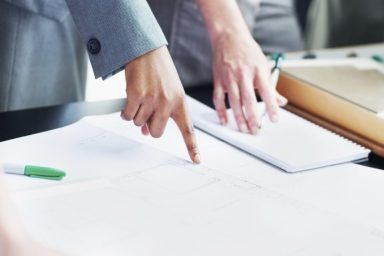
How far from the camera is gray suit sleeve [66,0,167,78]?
836mm

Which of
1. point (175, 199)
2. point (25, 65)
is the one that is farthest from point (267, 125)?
point (25, 65)

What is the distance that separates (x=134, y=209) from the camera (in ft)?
2.29

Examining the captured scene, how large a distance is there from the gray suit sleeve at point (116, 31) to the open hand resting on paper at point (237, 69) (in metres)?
0.22

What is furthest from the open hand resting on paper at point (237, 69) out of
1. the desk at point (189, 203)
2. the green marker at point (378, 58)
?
the green marker at point (378, 58)

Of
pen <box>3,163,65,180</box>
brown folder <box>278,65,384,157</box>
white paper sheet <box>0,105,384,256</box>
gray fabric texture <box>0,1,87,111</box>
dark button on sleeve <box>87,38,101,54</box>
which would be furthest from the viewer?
gray fabric texture <box>0,1,87,111</box>

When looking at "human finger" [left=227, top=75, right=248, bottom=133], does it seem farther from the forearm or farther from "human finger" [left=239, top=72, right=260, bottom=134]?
the forearm

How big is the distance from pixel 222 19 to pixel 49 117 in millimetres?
371

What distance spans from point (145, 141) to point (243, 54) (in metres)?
0.28

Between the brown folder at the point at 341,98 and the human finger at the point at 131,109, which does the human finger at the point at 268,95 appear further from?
the human finger at the point at 131,109

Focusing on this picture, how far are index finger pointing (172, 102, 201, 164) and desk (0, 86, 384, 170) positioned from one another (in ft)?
0.67

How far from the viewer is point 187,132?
852mm

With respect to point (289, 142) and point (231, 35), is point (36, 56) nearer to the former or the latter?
point (231, 35)

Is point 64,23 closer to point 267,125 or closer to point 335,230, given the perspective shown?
point 267,125

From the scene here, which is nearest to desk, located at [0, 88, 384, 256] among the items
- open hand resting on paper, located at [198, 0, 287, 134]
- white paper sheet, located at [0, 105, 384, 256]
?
white paper sheet, located at [0, 105, 384, 256]
